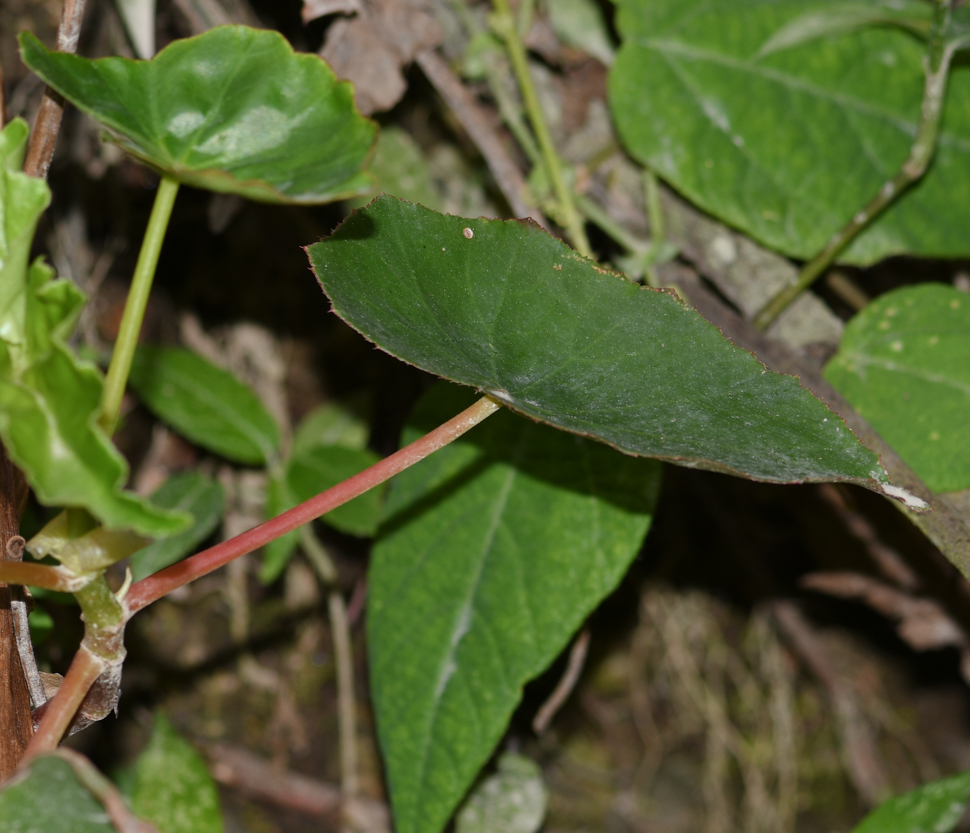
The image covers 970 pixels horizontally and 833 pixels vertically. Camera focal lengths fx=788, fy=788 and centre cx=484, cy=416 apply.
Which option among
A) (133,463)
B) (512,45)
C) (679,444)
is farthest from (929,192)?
(133,463)

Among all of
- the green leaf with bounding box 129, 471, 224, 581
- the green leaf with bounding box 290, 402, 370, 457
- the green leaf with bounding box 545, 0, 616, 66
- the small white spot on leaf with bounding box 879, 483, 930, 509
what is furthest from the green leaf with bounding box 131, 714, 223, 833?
the green leaf with bounding box 545, 0, 616, 66

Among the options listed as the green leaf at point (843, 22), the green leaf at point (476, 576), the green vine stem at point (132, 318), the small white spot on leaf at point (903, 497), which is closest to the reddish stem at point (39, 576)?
the green vine stem at point (132, 318)

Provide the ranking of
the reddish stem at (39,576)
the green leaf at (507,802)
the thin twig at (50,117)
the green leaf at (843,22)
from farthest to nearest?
the green leaf at (507,802)
the green leaf at (843,22)
the thin twig at (50,117)
the reddish stem at (39,576)

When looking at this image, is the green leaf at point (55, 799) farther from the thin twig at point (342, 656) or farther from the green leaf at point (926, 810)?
the green leaf at point (926, 810)

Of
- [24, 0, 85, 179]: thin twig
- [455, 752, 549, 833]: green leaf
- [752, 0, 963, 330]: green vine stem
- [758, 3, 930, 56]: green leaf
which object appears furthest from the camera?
[455, 752, 549, 833]: green leaf

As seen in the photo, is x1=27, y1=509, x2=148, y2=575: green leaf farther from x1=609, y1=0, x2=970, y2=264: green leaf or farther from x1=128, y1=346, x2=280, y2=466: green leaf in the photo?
x1=609, y1=0, x2=970, y2=264: green leaf

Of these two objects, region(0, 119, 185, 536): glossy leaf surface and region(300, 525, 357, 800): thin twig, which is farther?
region(300, 525, 357, 800): thin twig
